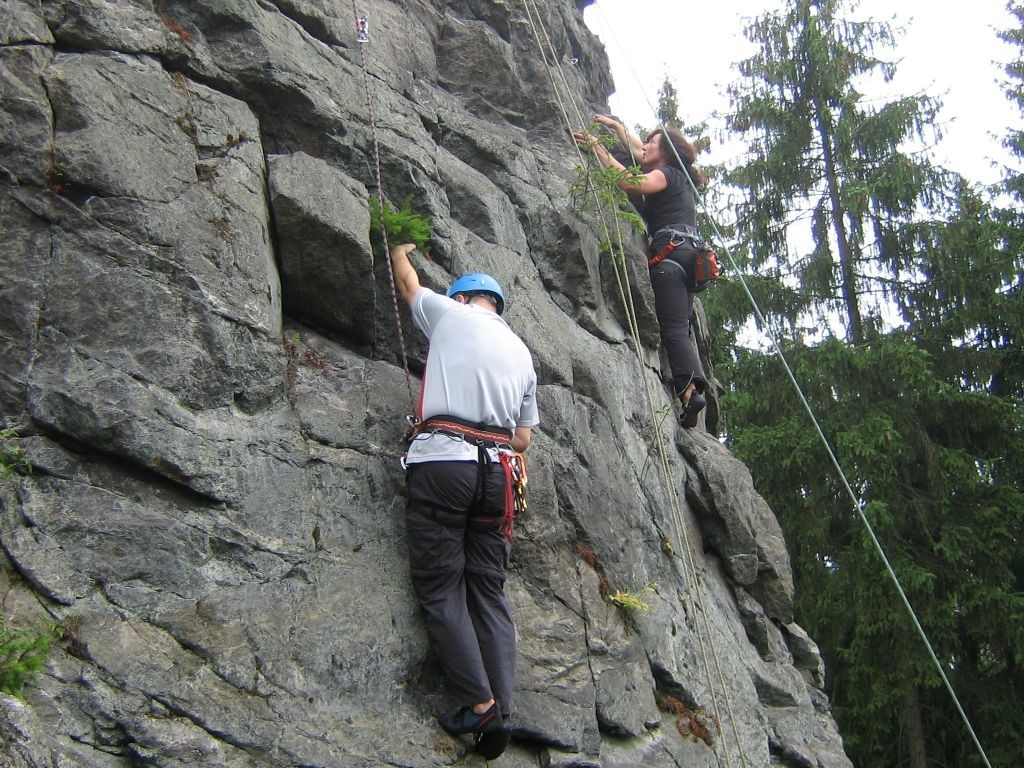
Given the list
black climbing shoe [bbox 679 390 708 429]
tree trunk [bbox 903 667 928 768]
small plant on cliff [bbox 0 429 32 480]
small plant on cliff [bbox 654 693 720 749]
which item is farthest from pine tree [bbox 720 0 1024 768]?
small plant on cliff [bbox 0 429 32 480]

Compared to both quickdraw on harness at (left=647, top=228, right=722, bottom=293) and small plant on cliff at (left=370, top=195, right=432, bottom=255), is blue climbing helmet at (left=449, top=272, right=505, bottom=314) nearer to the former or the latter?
small plant on cliff at (left=370, top=195, right=432, bottom=255)

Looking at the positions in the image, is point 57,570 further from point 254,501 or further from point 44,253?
point 44,253

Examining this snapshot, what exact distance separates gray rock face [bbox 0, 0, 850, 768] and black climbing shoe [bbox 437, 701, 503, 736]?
91 mm

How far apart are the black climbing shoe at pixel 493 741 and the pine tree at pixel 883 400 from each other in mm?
9542

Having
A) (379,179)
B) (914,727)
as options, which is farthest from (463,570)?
(914,727)

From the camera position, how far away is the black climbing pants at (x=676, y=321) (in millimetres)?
8750

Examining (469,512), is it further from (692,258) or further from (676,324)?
(692,258)

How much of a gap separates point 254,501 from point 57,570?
3.22ft

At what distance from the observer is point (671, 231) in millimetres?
9023

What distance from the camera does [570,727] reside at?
5500 mm

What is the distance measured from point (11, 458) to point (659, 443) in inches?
180

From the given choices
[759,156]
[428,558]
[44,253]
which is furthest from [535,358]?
[759,156]

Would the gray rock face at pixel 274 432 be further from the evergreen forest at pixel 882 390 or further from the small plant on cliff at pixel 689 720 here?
the evergreen forest at pixel 882 390

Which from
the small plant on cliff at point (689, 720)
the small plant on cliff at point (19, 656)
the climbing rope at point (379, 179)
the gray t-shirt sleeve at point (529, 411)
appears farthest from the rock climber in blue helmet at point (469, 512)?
the small plant on cliff at point (19, 656)
